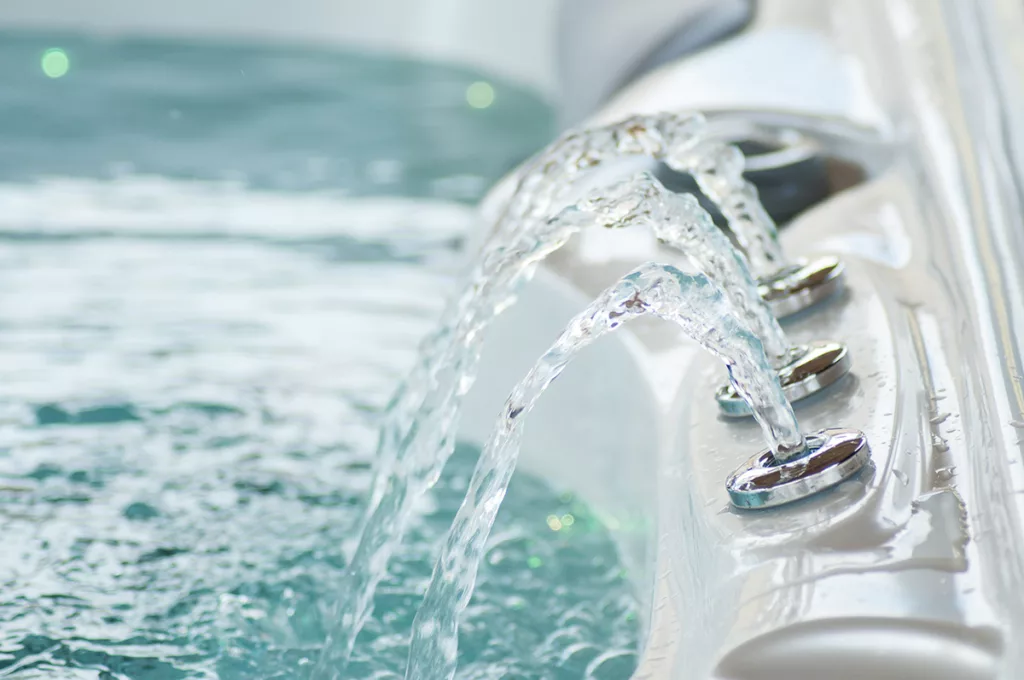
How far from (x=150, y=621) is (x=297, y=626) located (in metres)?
0.09

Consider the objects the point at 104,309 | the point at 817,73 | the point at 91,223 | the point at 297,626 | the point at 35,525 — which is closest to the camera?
the point at 297,626

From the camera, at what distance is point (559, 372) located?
62 cm

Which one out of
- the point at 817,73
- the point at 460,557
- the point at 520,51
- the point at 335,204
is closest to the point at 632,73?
the point at 817,73

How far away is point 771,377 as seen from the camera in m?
0.57

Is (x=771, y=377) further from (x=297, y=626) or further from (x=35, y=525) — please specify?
(x=35, y=525)

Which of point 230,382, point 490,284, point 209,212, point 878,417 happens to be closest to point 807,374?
point 878,417

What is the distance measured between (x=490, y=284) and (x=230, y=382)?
556mm

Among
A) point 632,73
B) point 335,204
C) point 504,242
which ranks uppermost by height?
point 335,204

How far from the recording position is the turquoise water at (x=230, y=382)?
79 cm

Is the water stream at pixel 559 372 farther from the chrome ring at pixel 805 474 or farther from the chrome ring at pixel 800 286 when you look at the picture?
the chrome ring at pixel 800 286

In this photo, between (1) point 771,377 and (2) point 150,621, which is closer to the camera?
(1) point 771,377

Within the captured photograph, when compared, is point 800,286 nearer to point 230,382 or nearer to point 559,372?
point 559,372

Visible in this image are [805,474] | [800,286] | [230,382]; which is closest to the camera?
[805,474]

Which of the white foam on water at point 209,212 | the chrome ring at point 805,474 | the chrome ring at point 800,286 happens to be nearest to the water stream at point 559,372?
the chrome ring at point 805,474
